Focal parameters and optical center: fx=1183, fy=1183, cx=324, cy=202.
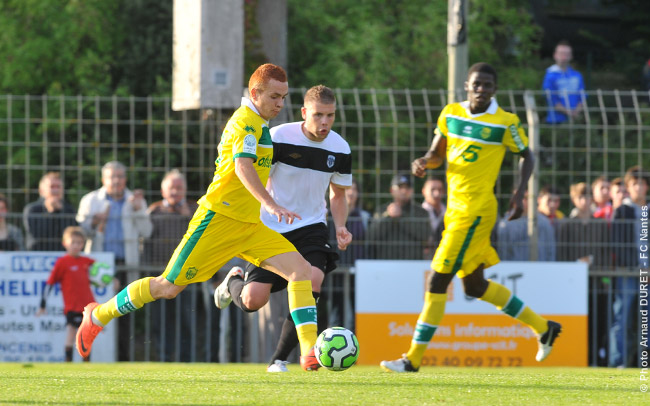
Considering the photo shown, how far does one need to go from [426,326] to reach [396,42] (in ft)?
38.5

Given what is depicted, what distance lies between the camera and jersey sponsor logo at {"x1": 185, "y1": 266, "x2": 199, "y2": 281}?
297 inches

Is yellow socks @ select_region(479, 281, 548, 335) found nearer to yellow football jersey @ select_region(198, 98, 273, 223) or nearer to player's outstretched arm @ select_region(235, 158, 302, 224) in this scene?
yellow football jersey @ select_region(198, 98, 273, 223)

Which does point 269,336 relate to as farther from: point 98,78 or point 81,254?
point 98,78

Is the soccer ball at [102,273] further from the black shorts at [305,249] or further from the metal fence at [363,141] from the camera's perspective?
the black shorts at [305,249]

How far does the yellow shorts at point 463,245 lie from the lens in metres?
9.23

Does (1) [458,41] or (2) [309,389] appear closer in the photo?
(2) [309,389]

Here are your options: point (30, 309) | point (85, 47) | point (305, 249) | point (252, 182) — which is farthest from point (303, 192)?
point (85, 47)

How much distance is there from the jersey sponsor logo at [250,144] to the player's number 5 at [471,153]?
8.07ft

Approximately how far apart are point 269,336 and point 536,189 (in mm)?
3166

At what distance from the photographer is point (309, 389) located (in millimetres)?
6547

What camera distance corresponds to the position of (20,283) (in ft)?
39.5

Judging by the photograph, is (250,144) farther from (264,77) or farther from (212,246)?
(212,246)

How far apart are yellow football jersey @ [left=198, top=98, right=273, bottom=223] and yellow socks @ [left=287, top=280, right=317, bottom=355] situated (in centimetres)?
52

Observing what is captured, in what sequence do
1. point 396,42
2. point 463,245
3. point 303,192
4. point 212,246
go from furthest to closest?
1. point 396,42
2. point 463,245
3. point 303,192
4. point 212,246
